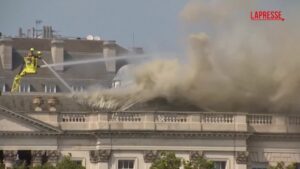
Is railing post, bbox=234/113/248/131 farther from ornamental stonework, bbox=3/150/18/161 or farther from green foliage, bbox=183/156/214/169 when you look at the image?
ornamental stonework, bbox=3/150/18/161

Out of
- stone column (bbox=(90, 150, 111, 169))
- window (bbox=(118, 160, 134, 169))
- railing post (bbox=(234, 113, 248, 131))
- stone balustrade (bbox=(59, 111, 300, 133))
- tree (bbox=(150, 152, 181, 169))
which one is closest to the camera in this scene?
tree (bbox=(150, 152, 181, 169))

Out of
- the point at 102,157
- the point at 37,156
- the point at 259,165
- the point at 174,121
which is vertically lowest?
the point at 259,165

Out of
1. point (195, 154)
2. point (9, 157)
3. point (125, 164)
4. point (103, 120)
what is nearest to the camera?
point (9, 157)

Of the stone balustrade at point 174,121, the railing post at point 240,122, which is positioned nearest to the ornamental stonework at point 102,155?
the stone balustrade at point 174,121

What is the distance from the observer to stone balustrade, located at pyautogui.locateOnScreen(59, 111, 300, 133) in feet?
456

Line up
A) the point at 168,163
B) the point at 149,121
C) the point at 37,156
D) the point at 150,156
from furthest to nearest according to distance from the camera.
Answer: the point at 149,121 → the point at 37,156 → the point at 150,156 → the point at 168,163

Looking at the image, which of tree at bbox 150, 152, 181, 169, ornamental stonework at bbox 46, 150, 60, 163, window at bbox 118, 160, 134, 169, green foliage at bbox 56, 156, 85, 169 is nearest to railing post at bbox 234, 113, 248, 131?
window at bbox 118, 160, 134, 169

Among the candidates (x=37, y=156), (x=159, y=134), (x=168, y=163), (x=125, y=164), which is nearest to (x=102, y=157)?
(x=125, y=164)

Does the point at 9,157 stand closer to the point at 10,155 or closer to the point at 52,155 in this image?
the point at 10,155

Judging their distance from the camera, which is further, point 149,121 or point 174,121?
point 174,121

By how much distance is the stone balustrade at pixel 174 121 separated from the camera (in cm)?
13888

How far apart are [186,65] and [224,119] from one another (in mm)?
6353

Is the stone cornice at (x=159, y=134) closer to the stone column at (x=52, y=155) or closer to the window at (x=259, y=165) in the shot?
the stone column at (x=52, y=155)

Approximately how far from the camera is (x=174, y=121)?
139m
